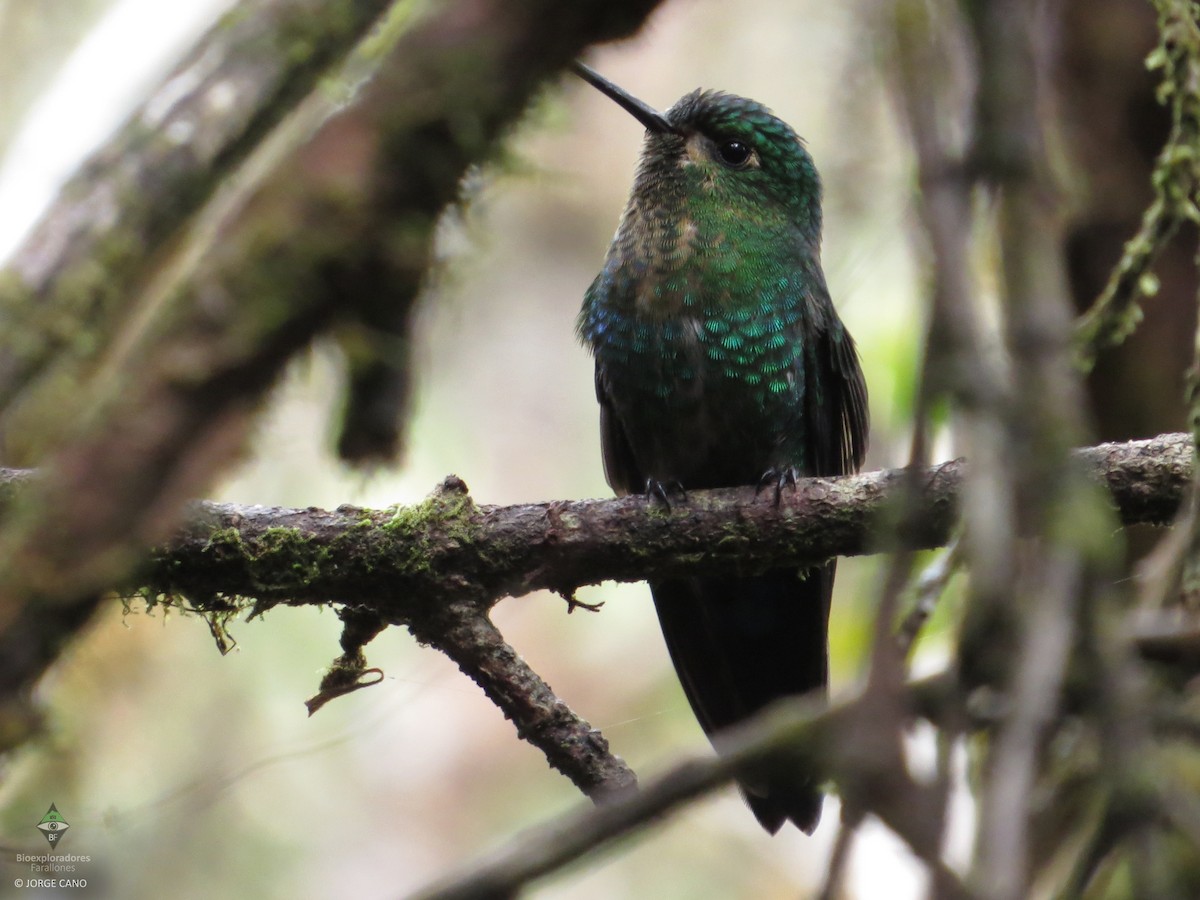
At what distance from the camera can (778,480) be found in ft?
12.3

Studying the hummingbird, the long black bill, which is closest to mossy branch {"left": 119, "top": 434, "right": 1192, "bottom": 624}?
the hummingbird

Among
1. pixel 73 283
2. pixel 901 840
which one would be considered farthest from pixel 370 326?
pixel 901 840

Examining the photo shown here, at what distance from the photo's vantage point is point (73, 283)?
4.05 metres

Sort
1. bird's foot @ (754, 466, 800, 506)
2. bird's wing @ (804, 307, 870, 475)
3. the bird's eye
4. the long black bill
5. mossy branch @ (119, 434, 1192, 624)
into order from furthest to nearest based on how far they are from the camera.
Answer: the bird's eye → the long black bill → bird's wing @ (804, 307, 870, 475) → bird's foot @ (754, 466, 800, 506) → mossy branch @ (119, 434, 1192, 624)

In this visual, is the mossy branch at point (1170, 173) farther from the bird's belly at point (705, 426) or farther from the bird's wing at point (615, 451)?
the bird's wing at point (615, 451)

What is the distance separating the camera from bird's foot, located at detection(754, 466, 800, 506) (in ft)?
11.7

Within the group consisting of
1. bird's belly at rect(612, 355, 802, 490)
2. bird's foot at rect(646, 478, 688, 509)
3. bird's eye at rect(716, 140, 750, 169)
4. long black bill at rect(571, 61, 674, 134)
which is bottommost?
bird's foot at rect(646, 478, 688, 509)

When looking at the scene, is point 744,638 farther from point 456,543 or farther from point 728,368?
point 456,543

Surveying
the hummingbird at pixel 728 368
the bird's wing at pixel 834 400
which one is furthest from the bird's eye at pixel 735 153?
the bird's wing at pixel 834 400

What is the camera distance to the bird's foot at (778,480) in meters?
3.58

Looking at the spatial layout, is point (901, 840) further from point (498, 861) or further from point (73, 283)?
point (73, 283)

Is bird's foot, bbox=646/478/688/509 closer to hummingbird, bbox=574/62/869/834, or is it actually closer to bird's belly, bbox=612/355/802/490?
hummingbird, bbox=574/62/869/834

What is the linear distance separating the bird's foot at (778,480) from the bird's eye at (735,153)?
Answer: 54.8 inches

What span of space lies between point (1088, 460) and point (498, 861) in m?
2.31
